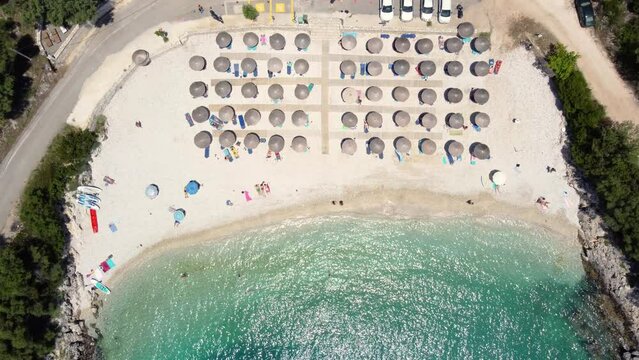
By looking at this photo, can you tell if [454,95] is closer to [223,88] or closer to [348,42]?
[348,42]

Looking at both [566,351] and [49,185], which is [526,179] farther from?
[49,185]

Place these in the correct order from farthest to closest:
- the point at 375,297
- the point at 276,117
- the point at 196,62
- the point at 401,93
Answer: the point at 375,297
the point at 401,93
the point at 276,117
the point at 196,62

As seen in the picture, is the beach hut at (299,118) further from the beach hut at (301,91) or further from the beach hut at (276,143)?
the beach hut at (276,143)

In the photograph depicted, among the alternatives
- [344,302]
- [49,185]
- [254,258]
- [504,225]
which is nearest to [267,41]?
[254,258]

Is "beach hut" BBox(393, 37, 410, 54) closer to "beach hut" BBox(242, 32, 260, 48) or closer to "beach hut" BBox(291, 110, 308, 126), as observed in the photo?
"beach hut" BBox(291, 110, 308, 126)

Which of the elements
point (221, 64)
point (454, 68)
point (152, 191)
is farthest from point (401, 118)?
point (152, 191)

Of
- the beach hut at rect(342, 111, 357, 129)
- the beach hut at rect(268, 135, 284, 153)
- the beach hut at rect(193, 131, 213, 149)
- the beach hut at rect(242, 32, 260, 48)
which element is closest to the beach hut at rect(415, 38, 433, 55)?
the beach hut at rect(342, 111, 357, 129)
